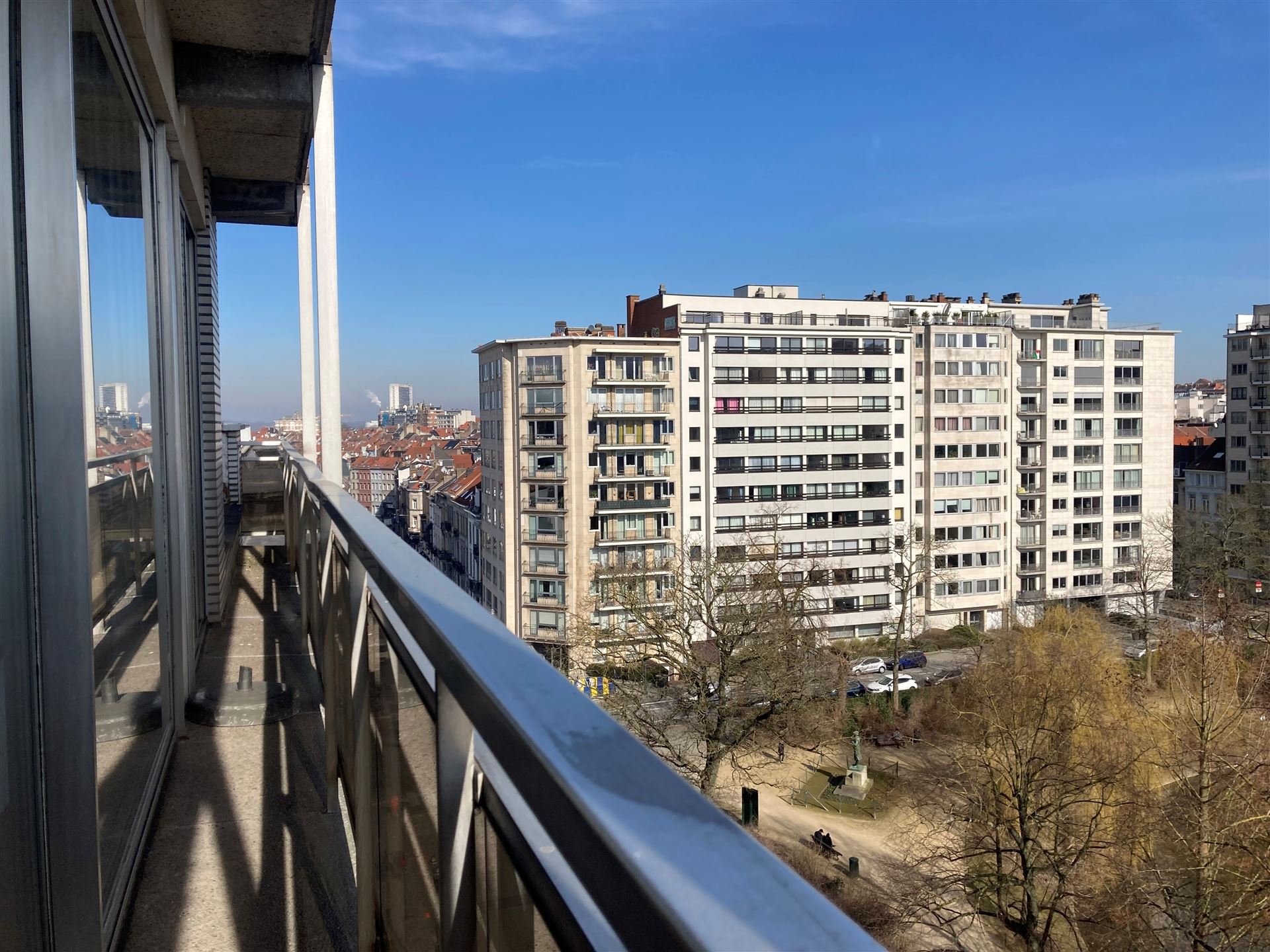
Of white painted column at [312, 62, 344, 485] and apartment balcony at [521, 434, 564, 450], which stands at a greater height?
white painted column at [312, 62, 344, 485]

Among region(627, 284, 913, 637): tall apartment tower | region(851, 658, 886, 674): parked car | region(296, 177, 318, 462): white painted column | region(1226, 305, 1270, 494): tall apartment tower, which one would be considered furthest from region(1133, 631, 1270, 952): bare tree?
region(1226, 305, 1270, 494): tall apartment tower

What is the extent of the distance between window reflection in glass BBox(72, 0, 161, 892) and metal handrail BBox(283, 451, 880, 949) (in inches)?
44.7

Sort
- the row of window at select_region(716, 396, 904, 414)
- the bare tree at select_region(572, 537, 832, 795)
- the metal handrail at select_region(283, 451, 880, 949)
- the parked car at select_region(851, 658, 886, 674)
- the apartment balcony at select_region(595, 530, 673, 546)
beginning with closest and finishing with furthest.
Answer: the metal handrail at select_region(283, 451, 880, 949), the bare tree at select_region(572, 537, 832, 795), the parked car at select_region(851, 658, 886, 674), the apartment balcony at select_region(595, 530, 673, 546), the row of window at select_region(716, 396, 904, 414)

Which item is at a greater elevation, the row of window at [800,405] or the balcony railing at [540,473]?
the row of window at [800,405]

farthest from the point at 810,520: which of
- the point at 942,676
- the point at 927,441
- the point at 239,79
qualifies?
the point at 239,79

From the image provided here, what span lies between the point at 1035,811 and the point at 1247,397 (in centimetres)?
4255

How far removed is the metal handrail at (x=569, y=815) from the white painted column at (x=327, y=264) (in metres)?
3.67

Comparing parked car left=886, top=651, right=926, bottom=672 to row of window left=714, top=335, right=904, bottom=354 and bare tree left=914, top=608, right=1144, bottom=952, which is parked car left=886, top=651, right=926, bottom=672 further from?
bare tree left=914, top=608, right=1144, bottom=952

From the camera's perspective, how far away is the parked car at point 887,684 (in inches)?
1125

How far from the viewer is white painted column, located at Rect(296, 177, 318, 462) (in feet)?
19.6

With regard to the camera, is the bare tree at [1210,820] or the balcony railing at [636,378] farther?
the balcony railing at [636,378]

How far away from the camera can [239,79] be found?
4.43 m

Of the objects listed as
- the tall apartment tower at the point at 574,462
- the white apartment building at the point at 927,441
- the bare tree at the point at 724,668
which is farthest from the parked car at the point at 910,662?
the bare tree at the point at 724,668

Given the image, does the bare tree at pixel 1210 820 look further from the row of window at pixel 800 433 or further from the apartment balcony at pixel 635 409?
the apartment balcony at pixel 635 409
